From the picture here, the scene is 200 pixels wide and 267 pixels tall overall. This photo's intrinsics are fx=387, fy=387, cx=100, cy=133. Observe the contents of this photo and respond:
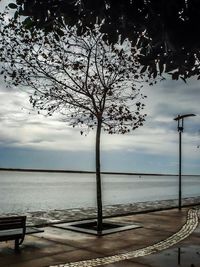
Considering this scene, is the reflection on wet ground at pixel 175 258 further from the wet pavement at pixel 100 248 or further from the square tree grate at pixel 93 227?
the square tree grate at pixel 93 227

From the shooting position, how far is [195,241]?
482 inches

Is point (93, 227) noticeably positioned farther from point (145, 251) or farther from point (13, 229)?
point (13, 229)

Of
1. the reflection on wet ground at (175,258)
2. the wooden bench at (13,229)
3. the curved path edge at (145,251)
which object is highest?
the wooden bench at (13,229)

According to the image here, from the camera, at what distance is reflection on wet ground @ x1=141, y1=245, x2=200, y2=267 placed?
936cm

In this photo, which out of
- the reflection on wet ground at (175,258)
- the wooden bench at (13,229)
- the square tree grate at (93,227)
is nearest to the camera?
the reflection on wet ground at (175,258)

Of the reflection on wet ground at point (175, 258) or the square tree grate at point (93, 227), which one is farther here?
the square tree grate at point (93, 227)

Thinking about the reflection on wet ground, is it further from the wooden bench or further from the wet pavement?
the wooden bench

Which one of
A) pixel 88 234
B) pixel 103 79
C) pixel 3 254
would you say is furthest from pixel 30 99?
pixel 3 254

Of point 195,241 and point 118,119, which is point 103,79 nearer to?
point 118,119

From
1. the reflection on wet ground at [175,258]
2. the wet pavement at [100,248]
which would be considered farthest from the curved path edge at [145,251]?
the reflection on wet ground at [175,258]

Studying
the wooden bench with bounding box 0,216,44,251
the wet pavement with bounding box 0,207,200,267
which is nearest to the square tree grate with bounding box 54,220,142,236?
the wet pavement with bounding box 0,207,200,267

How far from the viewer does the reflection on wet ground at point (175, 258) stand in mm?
9363

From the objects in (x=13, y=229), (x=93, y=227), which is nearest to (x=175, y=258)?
(x=13, y=229)

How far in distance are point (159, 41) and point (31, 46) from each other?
944 cm
